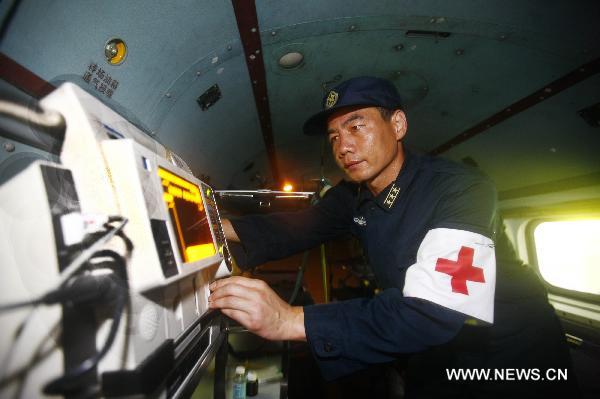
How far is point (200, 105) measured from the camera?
231 cm

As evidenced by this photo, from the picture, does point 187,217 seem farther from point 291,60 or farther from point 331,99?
point 291,60

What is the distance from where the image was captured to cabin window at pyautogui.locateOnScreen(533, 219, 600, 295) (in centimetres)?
339

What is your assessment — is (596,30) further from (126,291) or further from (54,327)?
(54,327)

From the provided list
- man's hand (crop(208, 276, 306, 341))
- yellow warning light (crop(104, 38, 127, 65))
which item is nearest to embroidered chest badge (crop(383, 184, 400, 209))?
man's hand (crop(208, 276, 306, 341))

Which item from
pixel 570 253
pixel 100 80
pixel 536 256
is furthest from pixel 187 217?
pixel 536 256

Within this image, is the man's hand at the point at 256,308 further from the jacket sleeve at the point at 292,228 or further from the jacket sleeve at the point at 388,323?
the jacket sleeve at the point at 292,228

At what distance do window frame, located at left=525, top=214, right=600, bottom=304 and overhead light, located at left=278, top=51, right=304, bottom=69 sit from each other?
12.1 feet

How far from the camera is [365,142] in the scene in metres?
1.86

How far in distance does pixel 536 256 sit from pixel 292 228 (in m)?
4.17

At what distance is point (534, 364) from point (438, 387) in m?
0.59

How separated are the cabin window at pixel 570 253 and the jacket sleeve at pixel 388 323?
3440 mm

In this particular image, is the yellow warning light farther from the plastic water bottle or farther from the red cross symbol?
the plastic water bottle

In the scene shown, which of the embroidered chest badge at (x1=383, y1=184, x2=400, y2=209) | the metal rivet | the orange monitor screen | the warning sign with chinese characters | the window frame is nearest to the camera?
the orange monitor screen

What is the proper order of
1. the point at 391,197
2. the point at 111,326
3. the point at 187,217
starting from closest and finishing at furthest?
the point at 111,326 < the point at 187,217 < the point at 391,197
